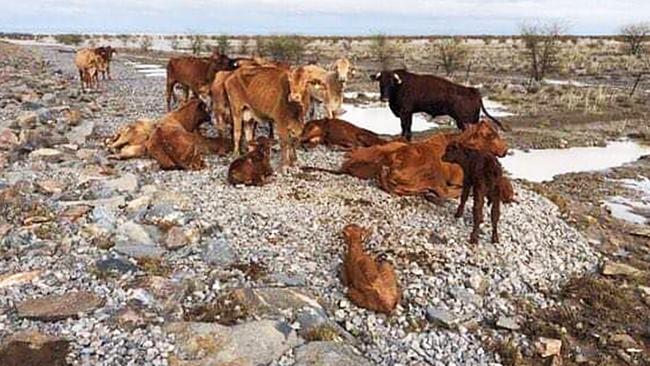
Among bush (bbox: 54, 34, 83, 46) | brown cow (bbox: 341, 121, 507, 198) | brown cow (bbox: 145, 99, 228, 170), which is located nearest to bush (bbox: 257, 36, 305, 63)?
brown cow (bbox: 145, 99, 228, 170)

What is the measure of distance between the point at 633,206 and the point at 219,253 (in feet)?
28.1

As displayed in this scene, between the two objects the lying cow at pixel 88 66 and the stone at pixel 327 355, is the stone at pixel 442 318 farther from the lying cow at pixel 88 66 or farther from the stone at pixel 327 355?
the lying cow at pixel 88 66

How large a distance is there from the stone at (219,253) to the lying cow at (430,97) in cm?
706

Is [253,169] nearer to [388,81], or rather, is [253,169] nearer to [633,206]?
[388,81]

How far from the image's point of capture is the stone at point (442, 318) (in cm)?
647

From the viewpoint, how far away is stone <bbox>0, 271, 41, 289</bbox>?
20.9 feet

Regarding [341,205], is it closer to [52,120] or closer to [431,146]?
[431,146]

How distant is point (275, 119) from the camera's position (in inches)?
412

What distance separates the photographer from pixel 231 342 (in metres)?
5.52

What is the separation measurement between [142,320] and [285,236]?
7.78ft

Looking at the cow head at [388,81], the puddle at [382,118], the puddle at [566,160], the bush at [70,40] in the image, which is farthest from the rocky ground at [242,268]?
the bush at [70,40]

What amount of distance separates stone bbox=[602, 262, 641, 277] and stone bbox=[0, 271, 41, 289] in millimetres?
6573

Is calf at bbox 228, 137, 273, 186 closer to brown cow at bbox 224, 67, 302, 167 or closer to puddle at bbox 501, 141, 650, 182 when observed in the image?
brown cow at bbox 224, 67, 302, 167

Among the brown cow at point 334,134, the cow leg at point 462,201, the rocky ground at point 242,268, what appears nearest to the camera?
the rocky ground at point 242,268
